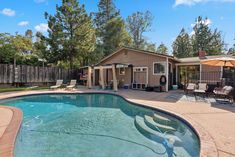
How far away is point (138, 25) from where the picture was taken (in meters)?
35.6

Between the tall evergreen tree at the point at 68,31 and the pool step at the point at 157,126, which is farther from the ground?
the tall evergreen tree at the point at 68,31

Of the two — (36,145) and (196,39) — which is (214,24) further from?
(36,145)

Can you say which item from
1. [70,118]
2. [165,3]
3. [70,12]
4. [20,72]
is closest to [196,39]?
[165,3]

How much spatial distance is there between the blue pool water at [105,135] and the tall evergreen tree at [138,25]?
2835cm

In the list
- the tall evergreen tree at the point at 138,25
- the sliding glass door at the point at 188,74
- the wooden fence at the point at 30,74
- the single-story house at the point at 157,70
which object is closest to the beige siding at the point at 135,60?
the single-story house at the point at 157,70

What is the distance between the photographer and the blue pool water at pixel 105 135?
15.5ft

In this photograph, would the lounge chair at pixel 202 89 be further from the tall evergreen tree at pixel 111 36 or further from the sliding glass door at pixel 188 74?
the tall evergreen tree at pixel 111 36

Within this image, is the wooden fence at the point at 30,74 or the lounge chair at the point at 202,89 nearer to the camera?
the lounge chair at the point at 202,89

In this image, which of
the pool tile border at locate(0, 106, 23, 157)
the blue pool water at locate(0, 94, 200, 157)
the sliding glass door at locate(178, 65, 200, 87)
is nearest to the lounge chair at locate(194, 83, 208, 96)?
the sliding glass door at locate(178, 65, 200, 87)

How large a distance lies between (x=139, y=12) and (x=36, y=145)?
34.0 metres

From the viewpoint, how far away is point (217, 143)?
13.9ft

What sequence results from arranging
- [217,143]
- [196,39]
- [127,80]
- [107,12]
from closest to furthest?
[217,143] → [127,80] → [107,12] → [196,39]

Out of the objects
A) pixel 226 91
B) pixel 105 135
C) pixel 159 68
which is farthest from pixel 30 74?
pixel 226 91

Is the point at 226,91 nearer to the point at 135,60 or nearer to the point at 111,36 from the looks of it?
the point at 135,60
